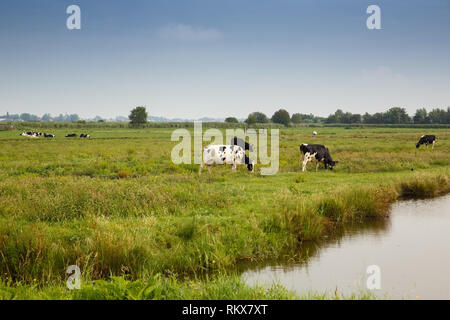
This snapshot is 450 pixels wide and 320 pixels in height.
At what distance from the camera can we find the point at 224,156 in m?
20.4

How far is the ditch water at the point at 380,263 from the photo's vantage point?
7.39m

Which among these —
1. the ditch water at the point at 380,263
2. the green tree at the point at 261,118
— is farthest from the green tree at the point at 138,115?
the ditch water at the point at 380,263

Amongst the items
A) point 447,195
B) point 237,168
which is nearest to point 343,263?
point 447,195

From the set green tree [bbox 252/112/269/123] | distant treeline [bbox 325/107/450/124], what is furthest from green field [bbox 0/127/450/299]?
green tree [bbox 252/112/269/123]

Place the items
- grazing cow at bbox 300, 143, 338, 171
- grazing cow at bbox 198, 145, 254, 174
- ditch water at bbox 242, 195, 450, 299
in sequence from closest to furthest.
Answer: ditch water at bbox 242, 195, 450, 299 → grazing cow at bbox 198, 145, 254, 174 → grazing cow at bbox 300, 143, 338, 171

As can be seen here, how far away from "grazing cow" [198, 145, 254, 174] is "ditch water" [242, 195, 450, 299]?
9.63m

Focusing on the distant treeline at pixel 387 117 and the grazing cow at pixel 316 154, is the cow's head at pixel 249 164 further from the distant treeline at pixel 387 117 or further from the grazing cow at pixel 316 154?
the distant treeline at pixel 387 117

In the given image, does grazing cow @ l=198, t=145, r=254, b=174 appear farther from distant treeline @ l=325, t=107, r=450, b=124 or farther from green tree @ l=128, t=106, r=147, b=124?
distant treeline @ l=325, t=107, r=450, b=124

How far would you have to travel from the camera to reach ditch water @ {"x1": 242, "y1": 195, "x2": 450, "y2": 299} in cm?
739

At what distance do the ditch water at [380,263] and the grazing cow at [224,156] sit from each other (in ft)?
31.6
